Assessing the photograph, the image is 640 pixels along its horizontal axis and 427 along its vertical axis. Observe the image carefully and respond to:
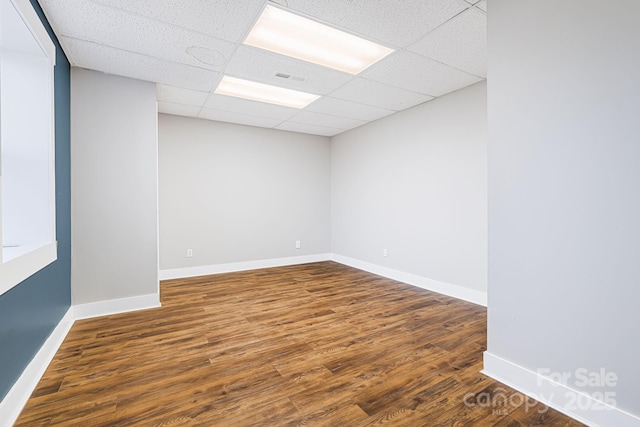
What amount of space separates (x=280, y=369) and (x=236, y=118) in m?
3.85

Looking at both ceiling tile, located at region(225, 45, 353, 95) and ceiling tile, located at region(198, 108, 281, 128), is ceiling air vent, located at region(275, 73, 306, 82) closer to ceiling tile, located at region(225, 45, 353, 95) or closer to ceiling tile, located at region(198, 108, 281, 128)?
ceiling tile, located at region(225, 45, 353, 95)

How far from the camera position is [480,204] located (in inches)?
128

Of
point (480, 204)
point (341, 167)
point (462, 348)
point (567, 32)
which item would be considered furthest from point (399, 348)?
point (341, 167)

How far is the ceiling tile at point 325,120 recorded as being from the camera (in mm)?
4410

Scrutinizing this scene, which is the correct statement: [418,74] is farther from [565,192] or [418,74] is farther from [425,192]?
[565,192]

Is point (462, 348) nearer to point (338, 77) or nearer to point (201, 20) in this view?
point (338, 77)

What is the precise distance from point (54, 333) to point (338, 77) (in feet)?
11.4

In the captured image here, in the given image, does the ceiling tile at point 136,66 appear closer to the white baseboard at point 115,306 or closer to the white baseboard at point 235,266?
the white baseboard at point 115,306

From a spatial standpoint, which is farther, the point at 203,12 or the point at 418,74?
the point at 418,74

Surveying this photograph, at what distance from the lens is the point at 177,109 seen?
13.5 feet

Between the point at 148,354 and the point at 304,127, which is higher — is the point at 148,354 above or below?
below

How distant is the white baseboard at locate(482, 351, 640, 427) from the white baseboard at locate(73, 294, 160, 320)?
329 cm

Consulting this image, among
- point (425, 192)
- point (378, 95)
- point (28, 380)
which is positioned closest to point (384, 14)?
point (378, 95)

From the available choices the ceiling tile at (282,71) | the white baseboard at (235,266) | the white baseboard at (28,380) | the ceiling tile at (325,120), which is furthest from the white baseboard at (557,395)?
the white baseboard at (235,266)
